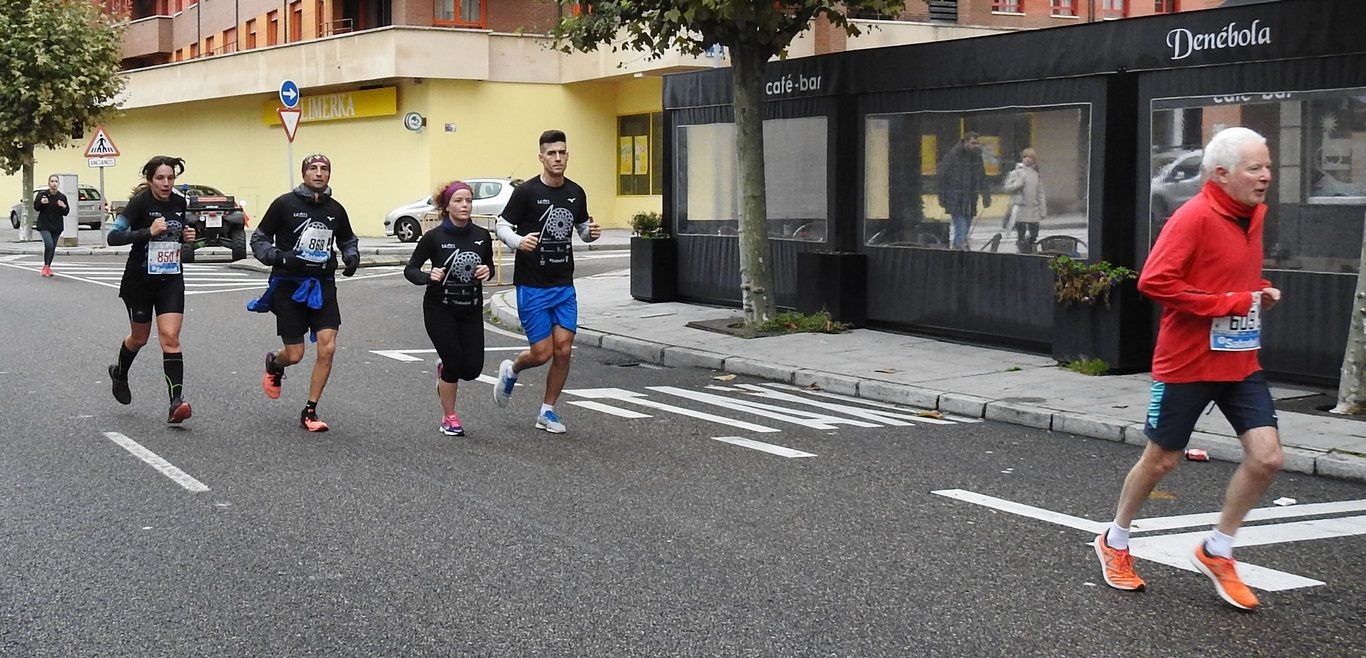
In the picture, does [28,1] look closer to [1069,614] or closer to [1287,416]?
[1287,416]

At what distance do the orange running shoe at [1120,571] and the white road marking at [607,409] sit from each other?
4911mm

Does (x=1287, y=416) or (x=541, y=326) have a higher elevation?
(x=541, y=326)

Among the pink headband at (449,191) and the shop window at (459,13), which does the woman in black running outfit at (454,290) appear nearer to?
the pink headband at (449,191)

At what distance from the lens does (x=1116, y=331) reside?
1202cm

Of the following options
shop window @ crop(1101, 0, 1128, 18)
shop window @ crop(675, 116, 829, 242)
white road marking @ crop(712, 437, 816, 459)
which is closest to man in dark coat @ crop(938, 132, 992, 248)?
shop window @ crop(675, 116, 829, 242)

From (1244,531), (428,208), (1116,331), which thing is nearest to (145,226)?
(1244,531)

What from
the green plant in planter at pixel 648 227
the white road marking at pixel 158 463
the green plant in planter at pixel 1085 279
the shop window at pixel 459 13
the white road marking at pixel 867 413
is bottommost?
the white road marking at pixel 867 413

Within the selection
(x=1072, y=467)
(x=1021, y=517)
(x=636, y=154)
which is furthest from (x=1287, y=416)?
(x=636, y=154)

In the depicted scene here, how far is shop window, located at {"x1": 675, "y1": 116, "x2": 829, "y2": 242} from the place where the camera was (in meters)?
15.8

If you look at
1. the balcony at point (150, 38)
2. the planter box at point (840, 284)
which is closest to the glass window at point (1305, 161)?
the planter box at point (840, 284)

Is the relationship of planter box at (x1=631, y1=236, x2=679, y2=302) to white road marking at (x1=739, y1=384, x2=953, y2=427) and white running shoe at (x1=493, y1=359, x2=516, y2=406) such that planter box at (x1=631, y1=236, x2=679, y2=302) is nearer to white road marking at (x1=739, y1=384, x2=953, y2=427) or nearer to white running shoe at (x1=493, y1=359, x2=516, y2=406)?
white road marking at (x1=739, y1=384, x2=953, y2=427)

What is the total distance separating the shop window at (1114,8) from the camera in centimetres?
3662

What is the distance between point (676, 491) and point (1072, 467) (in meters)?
2.39

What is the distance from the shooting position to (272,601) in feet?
18.5
